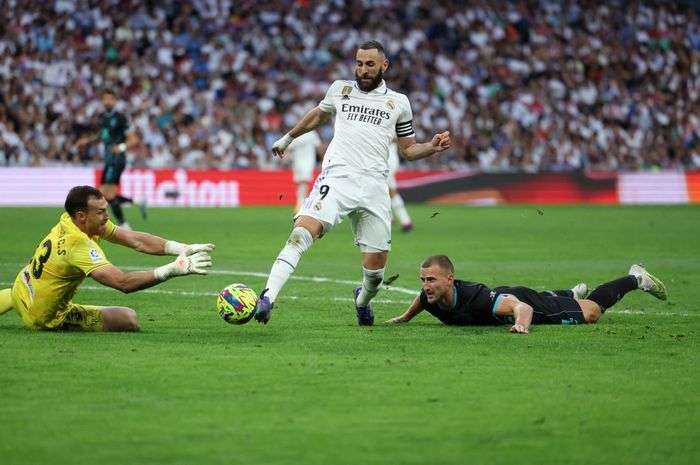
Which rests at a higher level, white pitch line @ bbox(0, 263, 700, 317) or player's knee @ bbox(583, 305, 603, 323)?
player's knee @ bbox(583, 305, 603, 323)

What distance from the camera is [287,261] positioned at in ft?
30.7

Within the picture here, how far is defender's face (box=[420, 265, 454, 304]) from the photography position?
30.5ft

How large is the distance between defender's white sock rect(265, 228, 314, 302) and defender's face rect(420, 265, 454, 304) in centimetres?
103

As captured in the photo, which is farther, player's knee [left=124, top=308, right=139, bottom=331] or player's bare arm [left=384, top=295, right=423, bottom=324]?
player's bare arm [left=384, top=295, right=423, bottom=324]

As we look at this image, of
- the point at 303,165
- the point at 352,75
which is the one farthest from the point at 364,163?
the point at 352,75

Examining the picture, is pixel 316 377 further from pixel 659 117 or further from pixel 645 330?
pixel 659 117

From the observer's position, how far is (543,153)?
37938 mm

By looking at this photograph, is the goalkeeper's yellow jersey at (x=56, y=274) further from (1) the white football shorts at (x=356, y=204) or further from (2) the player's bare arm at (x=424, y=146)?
(2) the player's bare arm at (x=424, y=146)

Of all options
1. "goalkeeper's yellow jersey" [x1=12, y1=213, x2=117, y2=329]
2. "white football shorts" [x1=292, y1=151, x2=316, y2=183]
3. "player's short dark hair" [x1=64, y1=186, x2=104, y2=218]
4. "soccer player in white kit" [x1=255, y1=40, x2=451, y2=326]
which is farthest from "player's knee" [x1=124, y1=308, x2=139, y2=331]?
"white football shorts" [x1=292, y1=151, x2=316, y2=183]

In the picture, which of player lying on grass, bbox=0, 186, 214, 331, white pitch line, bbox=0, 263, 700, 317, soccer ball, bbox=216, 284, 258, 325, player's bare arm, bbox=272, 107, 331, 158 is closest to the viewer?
player lying on grass, bbox=0, 186, 214, 331

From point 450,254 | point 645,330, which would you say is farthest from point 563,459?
point 450,254

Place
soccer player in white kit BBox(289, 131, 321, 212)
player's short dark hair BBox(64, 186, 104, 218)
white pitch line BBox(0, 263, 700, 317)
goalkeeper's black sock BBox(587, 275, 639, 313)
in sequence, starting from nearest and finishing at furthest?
player's short dark hair BBox(64, 186, 104, 218)
goalkeeper's black sock BBox(587, 275, 639, 313)
white pitch line BBox(0, 263, 700, 317)
soccer player in white kit BBox(289, 131, 321, 212)

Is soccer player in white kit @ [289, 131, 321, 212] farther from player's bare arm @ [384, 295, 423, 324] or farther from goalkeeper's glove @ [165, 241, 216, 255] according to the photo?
goalkeeper's glove @ [165, 241, 216, 255]

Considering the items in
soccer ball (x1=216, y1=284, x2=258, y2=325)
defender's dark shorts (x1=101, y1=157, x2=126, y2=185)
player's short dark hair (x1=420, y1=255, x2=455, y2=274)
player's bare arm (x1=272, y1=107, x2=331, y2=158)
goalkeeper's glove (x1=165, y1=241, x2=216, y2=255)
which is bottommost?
soccer ball (x1=216, y1=284, x2=258, y2=325)
